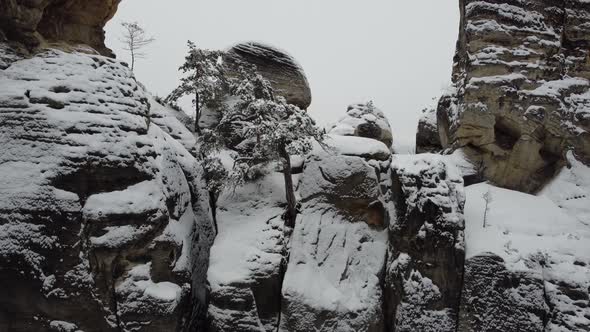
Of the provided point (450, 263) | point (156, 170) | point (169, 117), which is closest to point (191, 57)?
point (169, 117)

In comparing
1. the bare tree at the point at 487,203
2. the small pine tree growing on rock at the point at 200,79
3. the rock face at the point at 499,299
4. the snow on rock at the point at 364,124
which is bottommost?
the rock face at the point at 499,299

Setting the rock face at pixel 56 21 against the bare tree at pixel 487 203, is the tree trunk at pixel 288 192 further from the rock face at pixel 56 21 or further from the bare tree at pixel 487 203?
the rock face at pixel 56 21

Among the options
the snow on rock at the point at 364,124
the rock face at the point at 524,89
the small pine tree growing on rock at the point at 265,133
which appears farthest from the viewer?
the snow on rock at the point at 364,124

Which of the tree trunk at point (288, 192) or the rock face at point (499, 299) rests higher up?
the tree trunk at point (288, 192)

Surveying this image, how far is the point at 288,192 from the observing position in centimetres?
1059

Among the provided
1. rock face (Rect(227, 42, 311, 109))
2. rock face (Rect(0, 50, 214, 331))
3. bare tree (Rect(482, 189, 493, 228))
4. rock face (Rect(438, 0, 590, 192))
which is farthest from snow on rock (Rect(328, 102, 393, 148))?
rock face (Rect(0, 50, 214, 331))

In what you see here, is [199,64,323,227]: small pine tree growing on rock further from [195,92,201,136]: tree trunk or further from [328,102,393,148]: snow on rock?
[328,102,393,148]: snow on rock

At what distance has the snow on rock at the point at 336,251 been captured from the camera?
905 centimetres

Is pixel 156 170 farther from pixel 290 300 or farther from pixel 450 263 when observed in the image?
pixel 450 263

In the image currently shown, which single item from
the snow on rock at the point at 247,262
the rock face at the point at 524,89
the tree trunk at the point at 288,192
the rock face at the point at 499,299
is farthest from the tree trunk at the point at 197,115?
the rock face at the point at 499,299

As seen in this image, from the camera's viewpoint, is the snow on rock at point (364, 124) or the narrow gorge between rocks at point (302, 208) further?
the snow on rock at point (364, 124)

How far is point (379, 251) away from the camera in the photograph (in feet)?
34.1

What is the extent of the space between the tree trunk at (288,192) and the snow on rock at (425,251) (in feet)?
8.86

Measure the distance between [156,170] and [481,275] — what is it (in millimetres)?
7841
